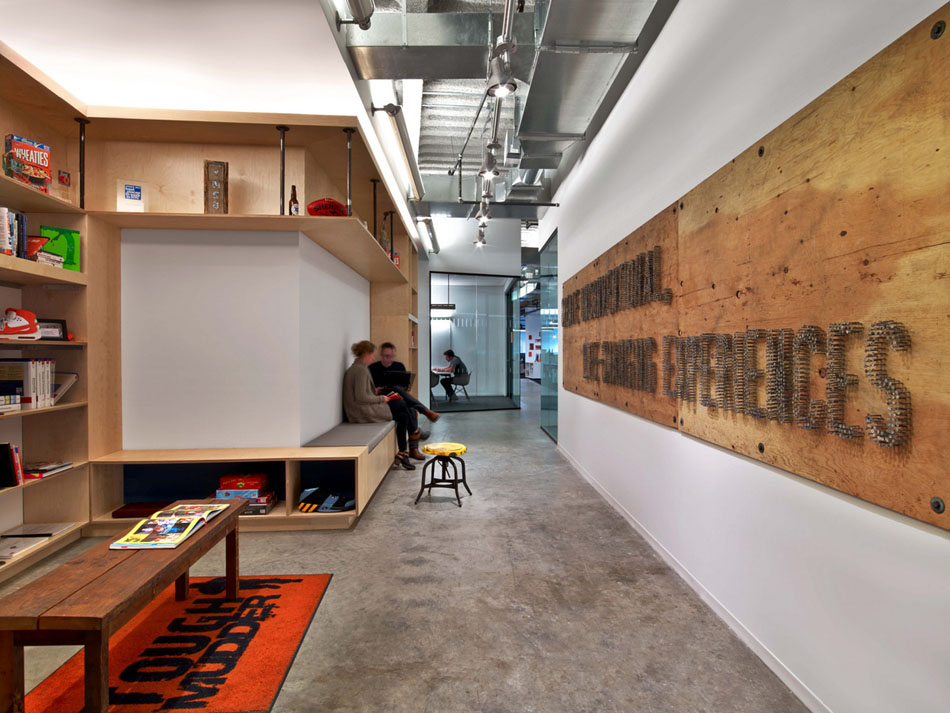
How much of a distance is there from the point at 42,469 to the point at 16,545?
48 centimetres

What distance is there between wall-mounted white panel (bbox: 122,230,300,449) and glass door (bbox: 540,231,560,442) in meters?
3.92

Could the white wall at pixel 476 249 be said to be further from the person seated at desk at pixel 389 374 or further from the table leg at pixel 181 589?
the table leg at pixel 181 589

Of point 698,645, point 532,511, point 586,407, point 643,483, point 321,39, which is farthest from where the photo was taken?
point 586,407

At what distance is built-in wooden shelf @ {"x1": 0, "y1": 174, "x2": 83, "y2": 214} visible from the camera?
2.74 meters

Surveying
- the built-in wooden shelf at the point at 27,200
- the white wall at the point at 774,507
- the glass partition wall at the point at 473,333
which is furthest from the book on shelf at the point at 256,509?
the glass partition wall at the point at 473,333

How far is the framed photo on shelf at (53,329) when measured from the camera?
125 inches

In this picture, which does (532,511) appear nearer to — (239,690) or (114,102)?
(239,690)

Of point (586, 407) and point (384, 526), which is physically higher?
point (586, 407)

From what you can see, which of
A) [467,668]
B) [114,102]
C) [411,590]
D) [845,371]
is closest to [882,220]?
[845,371]

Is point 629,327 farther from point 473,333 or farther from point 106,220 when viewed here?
point 473,333

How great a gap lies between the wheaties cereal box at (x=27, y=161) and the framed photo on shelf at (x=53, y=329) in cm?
87

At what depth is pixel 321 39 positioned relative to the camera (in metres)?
3.11

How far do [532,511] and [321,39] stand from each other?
386cm

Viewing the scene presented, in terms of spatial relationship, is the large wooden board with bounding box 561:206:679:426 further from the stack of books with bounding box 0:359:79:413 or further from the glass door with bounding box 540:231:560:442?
the stack of books with bounding box 0:359:79:413
